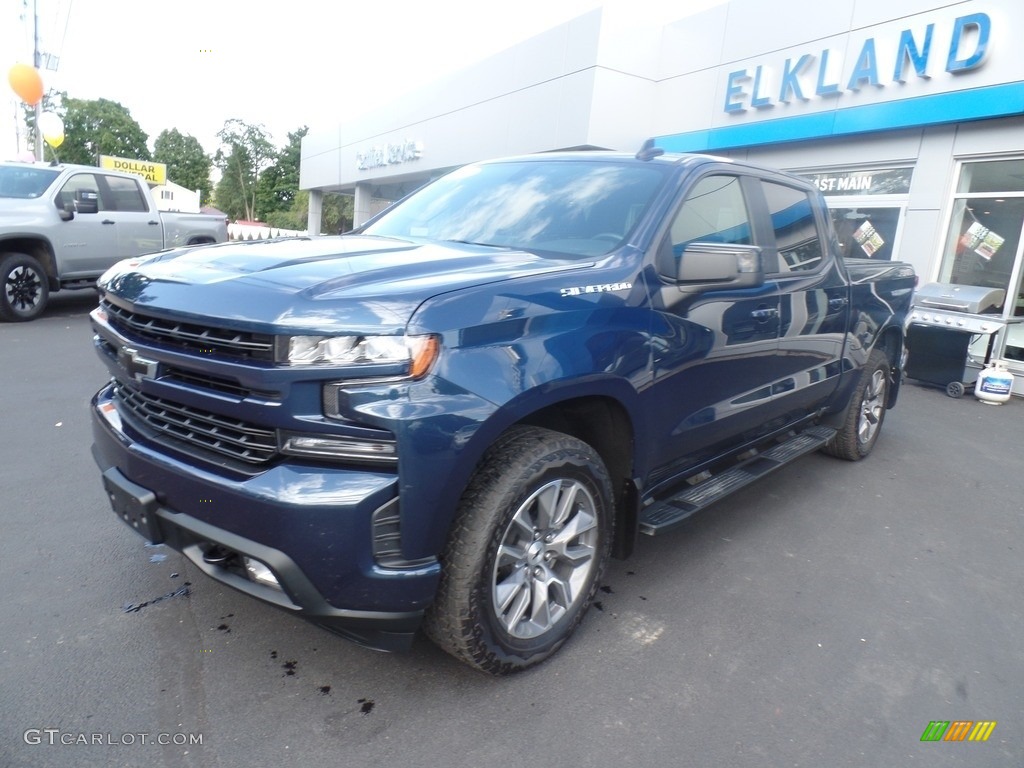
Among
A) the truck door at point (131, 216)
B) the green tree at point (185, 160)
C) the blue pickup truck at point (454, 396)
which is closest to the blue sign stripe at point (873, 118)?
the blue pickup truck at point (454, 396)

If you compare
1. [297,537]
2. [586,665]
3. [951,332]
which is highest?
[951,332]

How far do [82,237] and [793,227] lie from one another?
30.2 feet

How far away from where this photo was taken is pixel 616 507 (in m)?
3.04

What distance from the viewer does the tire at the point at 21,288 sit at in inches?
350

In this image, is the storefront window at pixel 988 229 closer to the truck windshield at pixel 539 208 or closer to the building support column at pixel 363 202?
the truck windshield at pixel 539 208

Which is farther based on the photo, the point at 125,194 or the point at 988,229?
the point at 125,194

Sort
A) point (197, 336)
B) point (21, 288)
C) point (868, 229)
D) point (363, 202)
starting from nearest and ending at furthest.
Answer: point (197, 336), point (21, 288), point (868, 229), point (363, 202)

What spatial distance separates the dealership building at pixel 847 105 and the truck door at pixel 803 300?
223 inches

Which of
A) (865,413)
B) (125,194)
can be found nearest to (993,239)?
(865,413)

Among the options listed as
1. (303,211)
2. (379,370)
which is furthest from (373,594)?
(303,211)

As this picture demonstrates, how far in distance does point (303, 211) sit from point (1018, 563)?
70112mm

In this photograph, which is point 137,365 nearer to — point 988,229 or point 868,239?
point 988,229

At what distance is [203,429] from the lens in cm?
229

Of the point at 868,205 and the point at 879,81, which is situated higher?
the point at 879,81
